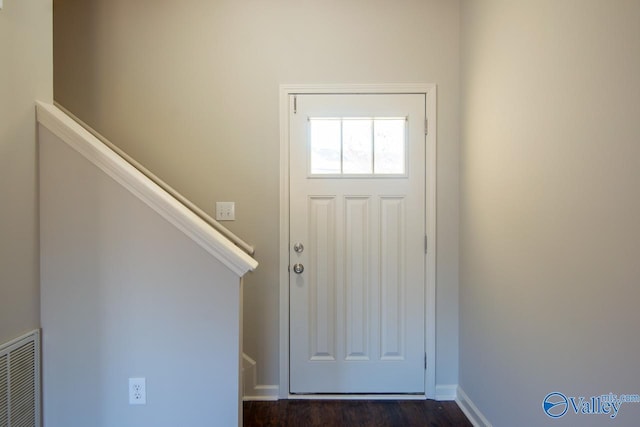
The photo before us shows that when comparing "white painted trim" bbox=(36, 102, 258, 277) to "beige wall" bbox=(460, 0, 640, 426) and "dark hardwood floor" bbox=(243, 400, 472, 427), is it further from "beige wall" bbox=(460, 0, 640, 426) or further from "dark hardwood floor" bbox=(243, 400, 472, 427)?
"beige wall" bbox=(460, 0, 640, 426)

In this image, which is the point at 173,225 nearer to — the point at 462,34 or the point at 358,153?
the point at 358,153

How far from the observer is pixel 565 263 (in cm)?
126

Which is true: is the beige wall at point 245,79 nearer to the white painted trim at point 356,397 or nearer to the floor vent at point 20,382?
the white painted trim at point 356,397

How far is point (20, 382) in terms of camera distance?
4.45ft

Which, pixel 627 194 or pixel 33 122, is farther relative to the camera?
pixel 33 122

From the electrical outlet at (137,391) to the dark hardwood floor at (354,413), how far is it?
703mm

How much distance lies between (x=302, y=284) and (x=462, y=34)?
6.28 feet

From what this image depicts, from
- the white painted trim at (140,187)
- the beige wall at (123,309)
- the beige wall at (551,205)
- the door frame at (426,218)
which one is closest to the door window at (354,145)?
the door frame at (426,218)

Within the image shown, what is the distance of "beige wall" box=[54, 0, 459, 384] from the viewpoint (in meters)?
2.19

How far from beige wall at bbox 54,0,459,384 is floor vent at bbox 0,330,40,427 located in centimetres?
107

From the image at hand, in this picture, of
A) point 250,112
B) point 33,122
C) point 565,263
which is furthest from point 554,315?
point 33,122

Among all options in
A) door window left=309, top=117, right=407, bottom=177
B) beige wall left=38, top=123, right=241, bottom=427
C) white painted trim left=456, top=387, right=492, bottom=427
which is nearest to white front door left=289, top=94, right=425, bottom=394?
door window left=309, top=117, right=407, bottom=177

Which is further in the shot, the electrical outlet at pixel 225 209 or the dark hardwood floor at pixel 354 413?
the electrical outlet at pixel 225 209

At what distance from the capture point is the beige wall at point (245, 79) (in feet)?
7.17
